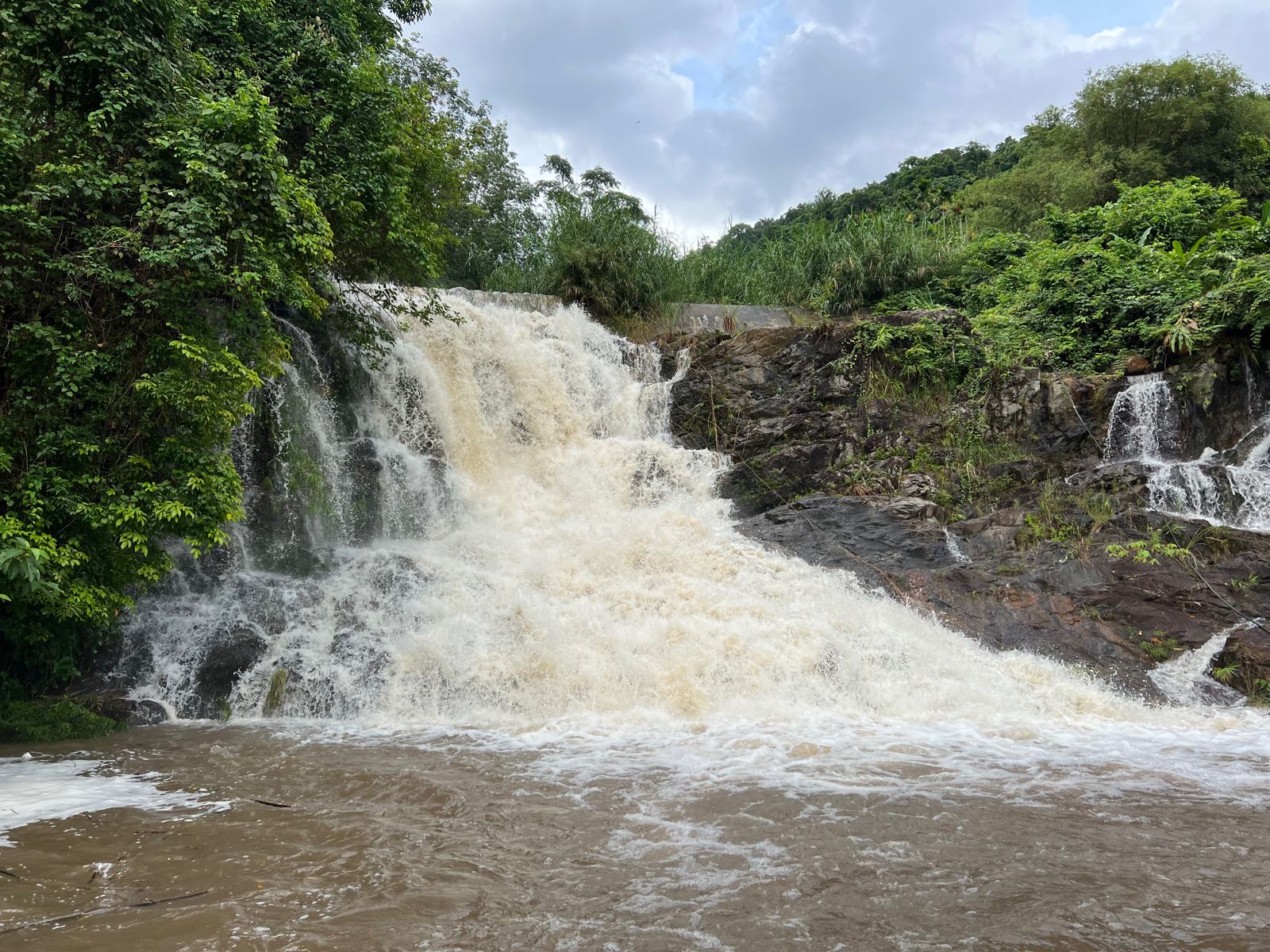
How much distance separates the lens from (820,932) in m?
3.05

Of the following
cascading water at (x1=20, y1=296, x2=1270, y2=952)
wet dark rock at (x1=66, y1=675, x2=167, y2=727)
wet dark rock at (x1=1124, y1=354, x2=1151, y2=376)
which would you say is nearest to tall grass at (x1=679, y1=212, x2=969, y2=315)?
wet dark rock at (x1=1124, y1=354, x2=1151, y2=376)

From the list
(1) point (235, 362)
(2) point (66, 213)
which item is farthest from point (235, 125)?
(1) point (235, 362)

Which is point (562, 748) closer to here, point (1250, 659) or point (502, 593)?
point (502, 593)

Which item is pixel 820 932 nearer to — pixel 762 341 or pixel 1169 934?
pixel 1169 934

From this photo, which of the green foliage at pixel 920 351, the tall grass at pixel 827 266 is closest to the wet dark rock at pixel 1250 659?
the green foliage at pixel 920 351

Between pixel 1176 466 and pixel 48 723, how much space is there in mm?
12319

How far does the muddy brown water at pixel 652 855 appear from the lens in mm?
3047

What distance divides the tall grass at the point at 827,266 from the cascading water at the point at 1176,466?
7.35 meters

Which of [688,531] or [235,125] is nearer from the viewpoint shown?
[235,125]

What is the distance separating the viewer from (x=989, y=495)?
36.0ft

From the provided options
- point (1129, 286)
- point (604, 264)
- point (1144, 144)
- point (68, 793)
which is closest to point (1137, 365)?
point (1129, 286)

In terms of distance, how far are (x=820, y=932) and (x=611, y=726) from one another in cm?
380

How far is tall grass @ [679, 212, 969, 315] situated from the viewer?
17.5 m

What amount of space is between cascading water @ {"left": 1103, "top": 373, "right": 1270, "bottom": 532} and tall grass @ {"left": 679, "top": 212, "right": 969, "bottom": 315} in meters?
7.35
